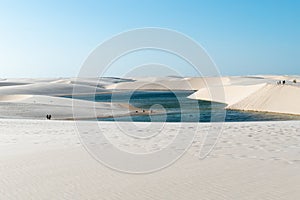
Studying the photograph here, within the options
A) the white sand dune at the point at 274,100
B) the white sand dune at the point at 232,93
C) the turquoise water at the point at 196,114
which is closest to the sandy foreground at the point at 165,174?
the turquoise water at the point at 196,114

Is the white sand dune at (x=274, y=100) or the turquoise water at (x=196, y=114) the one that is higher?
the white sand dune at (x=274, y=100)

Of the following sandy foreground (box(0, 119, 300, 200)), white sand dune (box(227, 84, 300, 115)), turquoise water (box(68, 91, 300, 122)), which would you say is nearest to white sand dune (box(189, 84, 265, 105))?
turquoise water (box(68, 91, 300, 122))

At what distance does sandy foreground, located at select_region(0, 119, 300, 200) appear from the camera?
5.95 metres

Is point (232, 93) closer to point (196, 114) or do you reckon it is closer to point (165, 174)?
point (196, 114)

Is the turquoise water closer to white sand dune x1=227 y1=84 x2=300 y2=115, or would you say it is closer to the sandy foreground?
white sand dune x1=227 y1=84 x2=300 y2=115

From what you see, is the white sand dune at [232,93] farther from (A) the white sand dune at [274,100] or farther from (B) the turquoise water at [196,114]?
(A) the white sand dune at [274,100]

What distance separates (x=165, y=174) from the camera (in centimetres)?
735

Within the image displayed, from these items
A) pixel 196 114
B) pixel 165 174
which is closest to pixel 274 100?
pixel 196 114

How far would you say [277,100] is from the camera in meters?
34.1

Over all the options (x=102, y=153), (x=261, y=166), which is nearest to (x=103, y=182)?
(x=102, y=153)

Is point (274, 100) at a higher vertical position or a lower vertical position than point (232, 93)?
lower

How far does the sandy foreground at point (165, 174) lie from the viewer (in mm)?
5945

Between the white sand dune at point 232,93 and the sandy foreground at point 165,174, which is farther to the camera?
the white sand dune at point 232,93

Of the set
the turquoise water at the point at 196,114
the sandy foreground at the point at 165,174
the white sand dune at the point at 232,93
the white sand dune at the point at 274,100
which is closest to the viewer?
the sandy foreground at the point at 165,174
